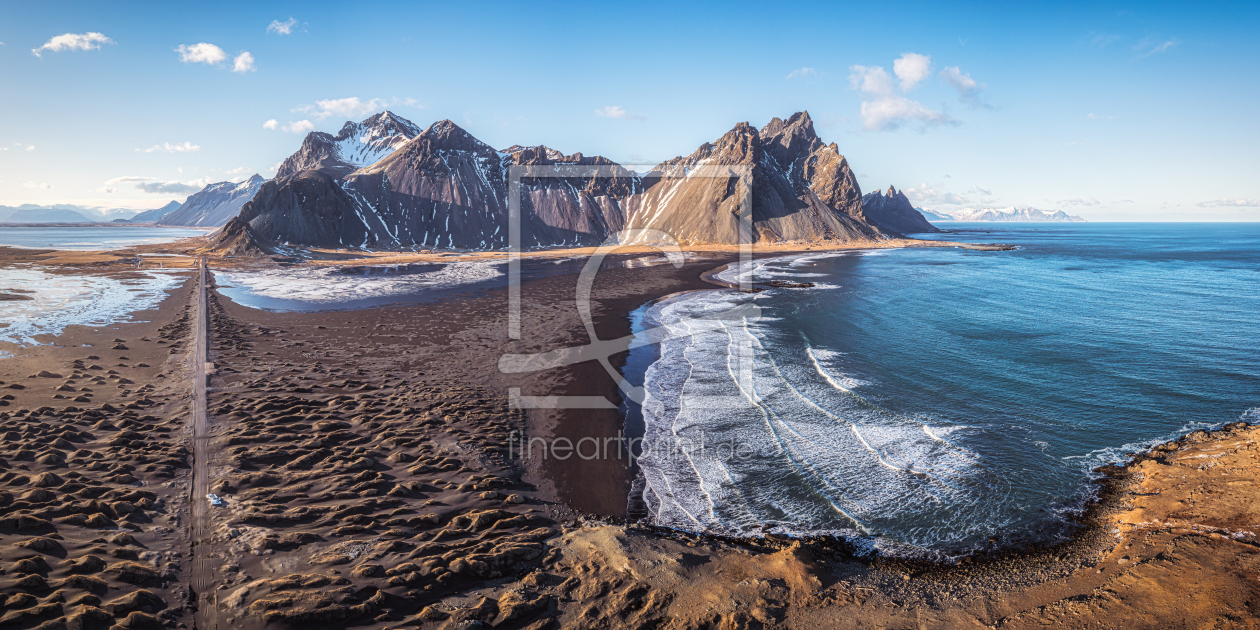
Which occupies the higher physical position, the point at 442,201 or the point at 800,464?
the point at 442,201

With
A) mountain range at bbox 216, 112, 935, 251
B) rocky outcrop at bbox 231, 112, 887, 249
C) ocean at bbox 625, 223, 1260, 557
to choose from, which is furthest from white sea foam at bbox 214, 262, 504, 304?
rocky outcrop at bbox 231, 112, 887, 249

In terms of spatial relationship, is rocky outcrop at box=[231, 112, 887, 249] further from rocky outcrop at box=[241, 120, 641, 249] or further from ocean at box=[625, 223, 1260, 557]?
ocean at box=[625, 223, 1260, 557]

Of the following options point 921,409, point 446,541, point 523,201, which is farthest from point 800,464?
point 523,201

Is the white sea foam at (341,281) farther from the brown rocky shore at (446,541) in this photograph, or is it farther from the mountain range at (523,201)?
the mountain range at (523,201)

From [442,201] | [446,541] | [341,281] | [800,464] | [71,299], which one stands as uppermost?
[442,201]

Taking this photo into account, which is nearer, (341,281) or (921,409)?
(921,409)

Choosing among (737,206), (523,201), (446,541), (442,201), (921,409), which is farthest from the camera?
(523,201)

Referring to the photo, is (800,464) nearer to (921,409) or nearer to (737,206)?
(921,409)

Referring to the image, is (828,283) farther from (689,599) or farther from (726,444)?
(689,599)
